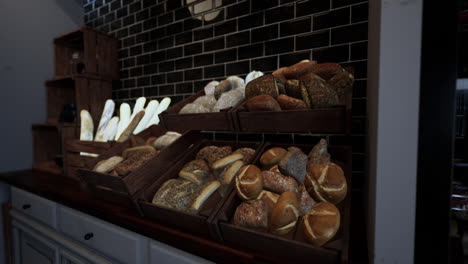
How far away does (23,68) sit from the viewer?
6.99ft

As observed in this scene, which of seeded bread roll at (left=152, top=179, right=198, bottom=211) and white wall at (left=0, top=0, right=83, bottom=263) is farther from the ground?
white wall at (left=0, top=0, right=83, bottom=263)

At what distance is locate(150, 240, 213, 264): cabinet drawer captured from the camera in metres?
0.84

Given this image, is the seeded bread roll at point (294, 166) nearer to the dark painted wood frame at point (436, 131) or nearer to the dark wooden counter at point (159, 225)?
the dark wooden counter at point (159, 225)

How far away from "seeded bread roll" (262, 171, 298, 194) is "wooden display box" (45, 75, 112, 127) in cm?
186

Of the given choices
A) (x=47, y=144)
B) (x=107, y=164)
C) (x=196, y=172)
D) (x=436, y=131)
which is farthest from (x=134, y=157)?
(x=47, y=144)

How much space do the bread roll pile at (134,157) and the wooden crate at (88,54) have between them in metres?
1.24

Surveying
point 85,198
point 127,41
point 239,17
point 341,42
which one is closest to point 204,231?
point 85,198

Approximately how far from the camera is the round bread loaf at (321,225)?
0.63 metres

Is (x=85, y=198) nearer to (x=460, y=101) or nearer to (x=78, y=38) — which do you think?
(x=460, y=101)

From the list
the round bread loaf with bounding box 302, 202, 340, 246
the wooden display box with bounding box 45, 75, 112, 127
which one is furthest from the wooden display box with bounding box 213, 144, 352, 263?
the wooden display box with bounding box 45, 75, 112, 127

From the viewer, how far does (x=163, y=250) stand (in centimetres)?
92

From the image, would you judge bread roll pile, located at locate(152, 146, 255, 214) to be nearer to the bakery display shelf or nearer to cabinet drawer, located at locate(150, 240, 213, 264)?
cabinet drawer, located at locate(150, 240, 213, 264)

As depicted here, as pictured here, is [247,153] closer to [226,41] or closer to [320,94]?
[320,94]

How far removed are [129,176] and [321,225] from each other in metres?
0.73
